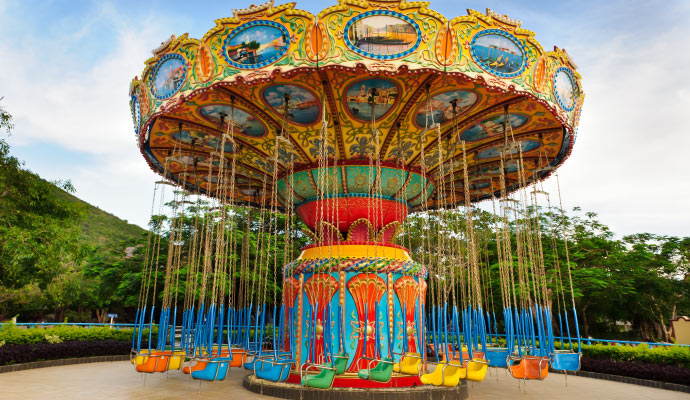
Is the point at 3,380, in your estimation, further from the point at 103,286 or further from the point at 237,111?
the point at 103,286

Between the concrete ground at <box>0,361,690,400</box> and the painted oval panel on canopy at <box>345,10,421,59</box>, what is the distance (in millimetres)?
6568

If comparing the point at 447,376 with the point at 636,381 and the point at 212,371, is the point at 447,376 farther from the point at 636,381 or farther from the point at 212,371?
the point at 636,381

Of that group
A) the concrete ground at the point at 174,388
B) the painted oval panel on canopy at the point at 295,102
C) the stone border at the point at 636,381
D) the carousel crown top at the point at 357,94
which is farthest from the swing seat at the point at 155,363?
the stone border at the point at 636,381

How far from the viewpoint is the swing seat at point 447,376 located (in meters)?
6.71

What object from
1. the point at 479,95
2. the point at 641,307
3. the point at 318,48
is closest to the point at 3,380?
the point at 318,48

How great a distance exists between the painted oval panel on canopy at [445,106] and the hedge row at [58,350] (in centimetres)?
1183

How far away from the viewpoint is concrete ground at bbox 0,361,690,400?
328 inches

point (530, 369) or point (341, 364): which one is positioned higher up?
point (341, 364)

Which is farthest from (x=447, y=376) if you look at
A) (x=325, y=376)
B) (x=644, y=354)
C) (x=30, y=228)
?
(x=30, y=228)

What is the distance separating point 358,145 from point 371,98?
5.03 feet

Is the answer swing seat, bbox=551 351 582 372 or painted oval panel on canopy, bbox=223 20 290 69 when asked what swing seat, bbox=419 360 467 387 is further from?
painted oval panel on canopy, bbox=223 20 290 69

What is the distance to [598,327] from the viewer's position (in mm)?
25953

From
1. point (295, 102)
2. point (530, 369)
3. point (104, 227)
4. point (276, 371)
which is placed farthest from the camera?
point (104, 227)

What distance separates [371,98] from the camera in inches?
327
